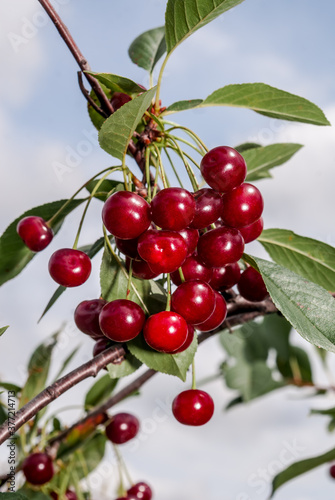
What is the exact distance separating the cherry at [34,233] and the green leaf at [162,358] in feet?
1.01

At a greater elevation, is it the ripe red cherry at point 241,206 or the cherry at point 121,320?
the ripe red cherry at point 241,206

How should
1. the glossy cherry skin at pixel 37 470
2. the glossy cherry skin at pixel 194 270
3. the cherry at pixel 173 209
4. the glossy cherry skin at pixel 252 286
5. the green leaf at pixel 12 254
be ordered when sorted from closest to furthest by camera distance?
1. the cherry at pixel 173 209
2. the glossy cherry skin at pixel 194 270
3. the glossy cherry skin at pixel 252 286
4. the green leaf at pixel 12 254
5. the glossy cherry skin at pixel 37 470

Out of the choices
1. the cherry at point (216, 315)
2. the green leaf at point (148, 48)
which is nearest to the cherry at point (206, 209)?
the cherry at point (216, 315)

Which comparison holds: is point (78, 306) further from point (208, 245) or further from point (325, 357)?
point (325, 357)

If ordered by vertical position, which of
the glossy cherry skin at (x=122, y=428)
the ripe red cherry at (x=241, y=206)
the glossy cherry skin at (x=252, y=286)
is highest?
the ripe red cherry at (x=241, y=206)

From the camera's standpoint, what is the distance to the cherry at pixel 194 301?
0.84 meters

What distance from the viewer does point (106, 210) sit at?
840 millimetres

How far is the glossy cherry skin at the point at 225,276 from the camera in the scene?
3.24 ft

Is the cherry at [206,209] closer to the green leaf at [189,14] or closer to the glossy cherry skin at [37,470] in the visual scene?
the green leaf at [189,14]

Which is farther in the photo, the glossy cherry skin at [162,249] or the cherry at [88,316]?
the cherry at [88,316]

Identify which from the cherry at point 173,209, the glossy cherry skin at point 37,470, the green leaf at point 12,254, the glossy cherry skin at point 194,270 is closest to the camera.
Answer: the cherry at point 173,209

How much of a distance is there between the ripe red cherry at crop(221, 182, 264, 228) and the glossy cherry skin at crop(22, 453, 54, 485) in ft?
2.99

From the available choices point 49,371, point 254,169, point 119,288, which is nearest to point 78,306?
point 119,288

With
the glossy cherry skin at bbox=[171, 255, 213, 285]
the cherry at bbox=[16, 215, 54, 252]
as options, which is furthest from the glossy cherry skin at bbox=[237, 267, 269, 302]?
the cherry at bbox=[16, 215, 54, 252]
